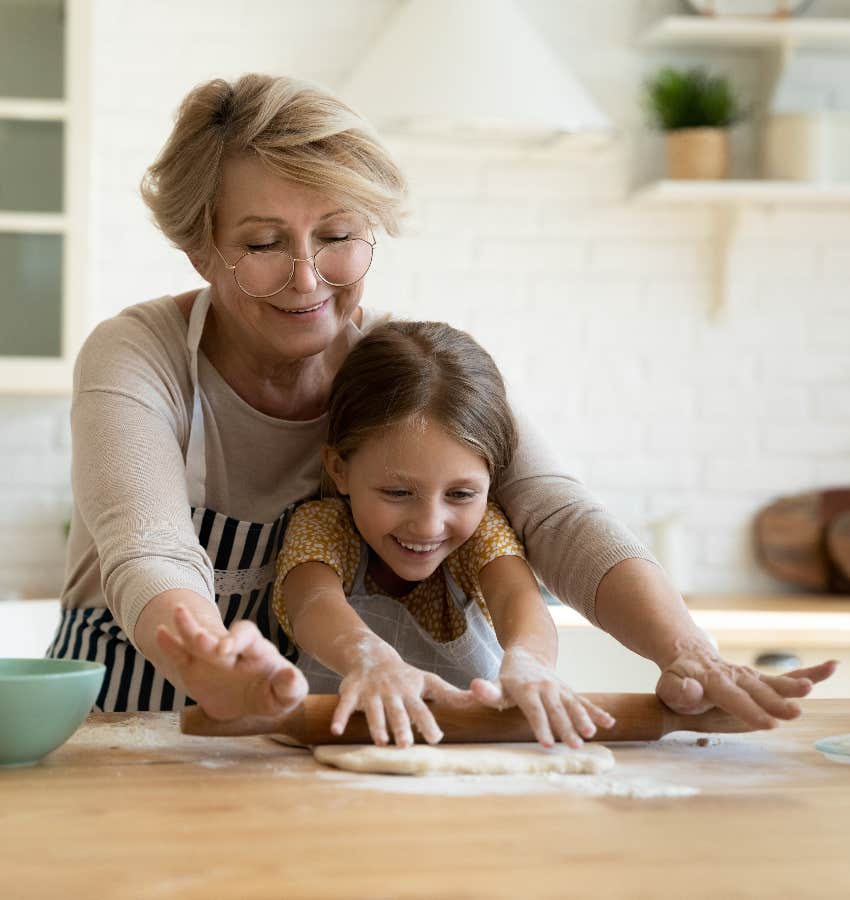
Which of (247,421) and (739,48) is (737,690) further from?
(739,48)

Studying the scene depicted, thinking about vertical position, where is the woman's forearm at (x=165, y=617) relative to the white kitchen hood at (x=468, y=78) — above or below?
below

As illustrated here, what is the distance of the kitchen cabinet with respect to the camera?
2.81 metres

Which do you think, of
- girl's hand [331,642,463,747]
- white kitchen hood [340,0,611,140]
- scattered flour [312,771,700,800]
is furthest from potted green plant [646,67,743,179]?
scattered flour [312,771,700,800]

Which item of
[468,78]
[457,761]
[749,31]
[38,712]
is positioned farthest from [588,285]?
[38,712]

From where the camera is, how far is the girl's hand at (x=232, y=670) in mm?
1018

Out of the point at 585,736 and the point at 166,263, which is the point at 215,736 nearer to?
the point at 585,736

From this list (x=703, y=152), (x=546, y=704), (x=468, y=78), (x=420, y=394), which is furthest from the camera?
(x=703, y=152)

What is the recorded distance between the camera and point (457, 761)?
1079 mm

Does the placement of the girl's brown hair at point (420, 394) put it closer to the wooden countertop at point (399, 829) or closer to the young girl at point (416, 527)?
the young girl at point (416, 527)

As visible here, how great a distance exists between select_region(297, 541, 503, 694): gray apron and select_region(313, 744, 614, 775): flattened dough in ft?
1.38

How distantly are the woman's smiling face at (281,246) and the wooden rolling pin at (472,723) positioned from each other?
19.6 inches

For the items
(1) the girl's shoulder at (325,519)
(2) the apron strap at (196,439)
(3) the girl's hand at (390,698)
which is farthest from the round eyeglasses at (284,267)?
(3) the girl's hand at (390,698)

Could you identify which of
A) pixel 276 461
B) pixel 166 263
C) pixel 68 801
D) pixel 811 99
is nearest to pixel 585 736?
pixel 68 801

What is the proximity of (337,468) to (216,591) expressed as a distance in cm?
20
